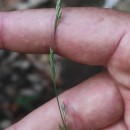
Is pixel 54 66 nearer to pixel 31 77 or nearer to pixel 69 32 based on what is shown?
pixel 69 32

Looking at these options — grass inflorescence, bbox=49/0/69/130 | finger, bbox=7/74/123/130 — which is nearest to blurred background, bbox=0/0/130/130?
finger, bbox=7/74/123/130

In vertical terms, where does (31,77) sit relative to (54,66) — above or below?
below

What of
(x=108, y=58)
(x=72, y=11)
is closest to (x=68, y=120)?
(x=108, y=58)

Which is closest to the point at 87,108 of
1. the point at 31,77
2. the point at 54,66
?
the point at 54,66

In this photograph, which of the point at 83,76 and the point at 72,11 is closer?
the point at 72,11

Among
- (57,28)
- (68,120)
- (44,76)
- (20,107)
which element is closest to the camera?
(57,28)

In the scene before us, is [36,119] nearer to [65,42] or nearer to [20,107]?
[65,42]
